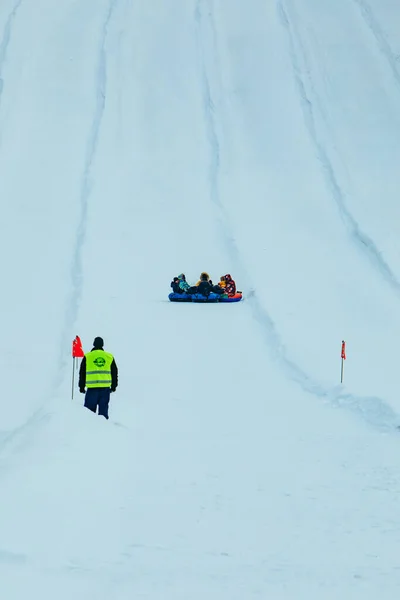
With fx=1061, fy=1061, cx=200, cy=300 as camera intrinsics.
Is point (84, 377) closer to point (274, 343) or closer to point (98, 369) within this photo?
point (98, 369)

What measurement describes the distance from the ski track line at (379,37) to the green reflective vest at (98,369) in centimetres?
3115

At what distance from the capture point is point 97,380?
1118 cm

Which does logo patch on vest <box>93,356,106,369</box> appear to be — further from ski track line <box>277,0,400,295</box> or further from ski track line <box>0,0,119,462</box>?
ski track line <box>277,0,400,295</box>

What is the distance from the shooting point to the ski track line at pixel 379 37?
4144 cm

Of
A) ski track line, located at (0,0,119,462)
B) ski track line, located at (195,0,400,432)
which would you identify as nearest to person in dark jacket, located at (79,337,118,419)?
ski track line, located at (0,0,119,462)

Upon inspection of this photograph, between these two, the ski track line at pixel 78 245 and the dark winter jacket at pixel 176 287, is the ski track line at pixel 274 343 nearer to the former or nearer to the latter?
the dark winter jacket at pixel 176 287

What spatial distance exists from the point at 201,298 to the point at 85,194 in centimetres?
1007

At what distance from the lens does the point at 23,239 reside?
84.5 feet

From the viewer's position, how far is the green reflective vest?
1118 centimetres

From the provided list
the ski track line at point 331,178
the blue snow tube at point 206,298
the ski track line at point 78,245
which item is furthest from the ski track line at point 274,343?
the ski track line at point 78,245

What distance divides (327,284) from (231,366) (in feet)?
24.9

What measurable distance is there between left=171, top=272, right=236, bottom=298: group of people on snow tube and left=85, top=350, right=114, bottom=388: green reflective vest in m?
9.93

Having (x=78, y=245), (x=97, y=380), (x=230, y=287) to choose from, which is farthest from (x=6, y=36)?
(x=97, y=380)

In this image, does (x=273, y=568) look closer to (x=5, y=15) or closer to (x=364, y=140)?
(x=364, y=140)
